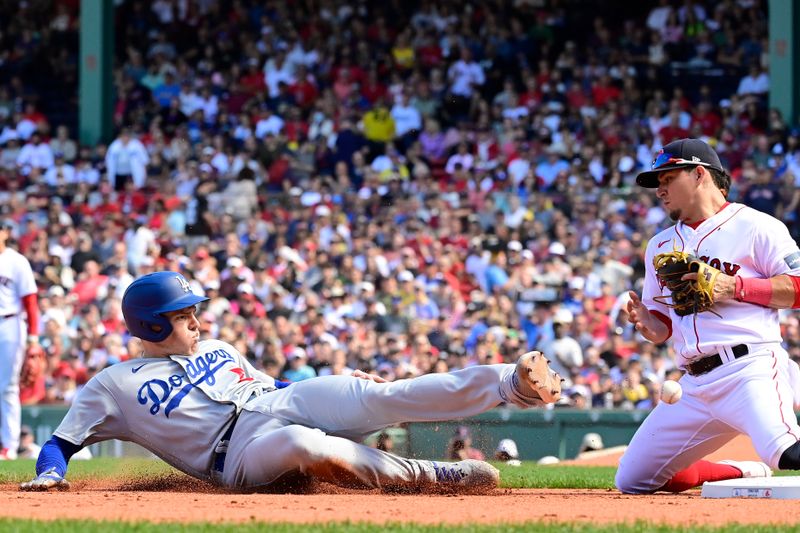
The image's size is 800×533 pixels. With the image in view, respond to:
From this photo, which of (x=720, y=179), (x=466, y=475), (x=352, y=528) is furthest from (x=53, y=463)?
(x=720, y=179)

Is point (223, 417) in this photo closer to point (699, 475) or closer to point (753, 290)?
point (699, 475)

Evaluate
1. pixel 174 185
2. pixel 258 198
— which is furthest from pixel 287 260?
pixel 174 185

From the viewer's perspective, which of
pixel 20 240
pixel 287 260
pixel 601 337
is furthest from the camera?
pixel 20 240

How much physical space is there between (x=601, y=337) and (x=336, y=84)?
852 cm

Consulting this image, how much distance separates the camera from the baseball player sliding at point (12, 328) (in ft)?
32.9

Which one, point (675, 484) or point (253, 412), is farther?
point (675, 484)

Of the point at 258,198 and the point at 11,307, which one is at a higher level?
the point at 258,198

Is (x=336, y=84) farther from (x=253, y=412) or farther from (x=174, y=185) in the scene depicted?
(x=253, y=412)

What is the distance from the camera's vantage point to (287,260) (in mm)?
16031

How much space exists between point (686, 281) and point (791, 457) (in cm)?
90

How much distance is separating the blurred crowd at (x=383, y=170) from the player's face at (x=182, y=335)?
6259 millimetres

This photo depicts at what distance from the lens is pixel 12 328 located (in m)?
10.1

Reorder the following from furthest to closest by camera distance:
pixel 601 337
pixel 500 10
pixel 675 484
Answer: pixel 500 10 → pixel 601 337 → pixel 675 484

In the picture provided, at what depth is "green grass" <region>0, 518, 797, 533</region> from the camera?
15.2ft
